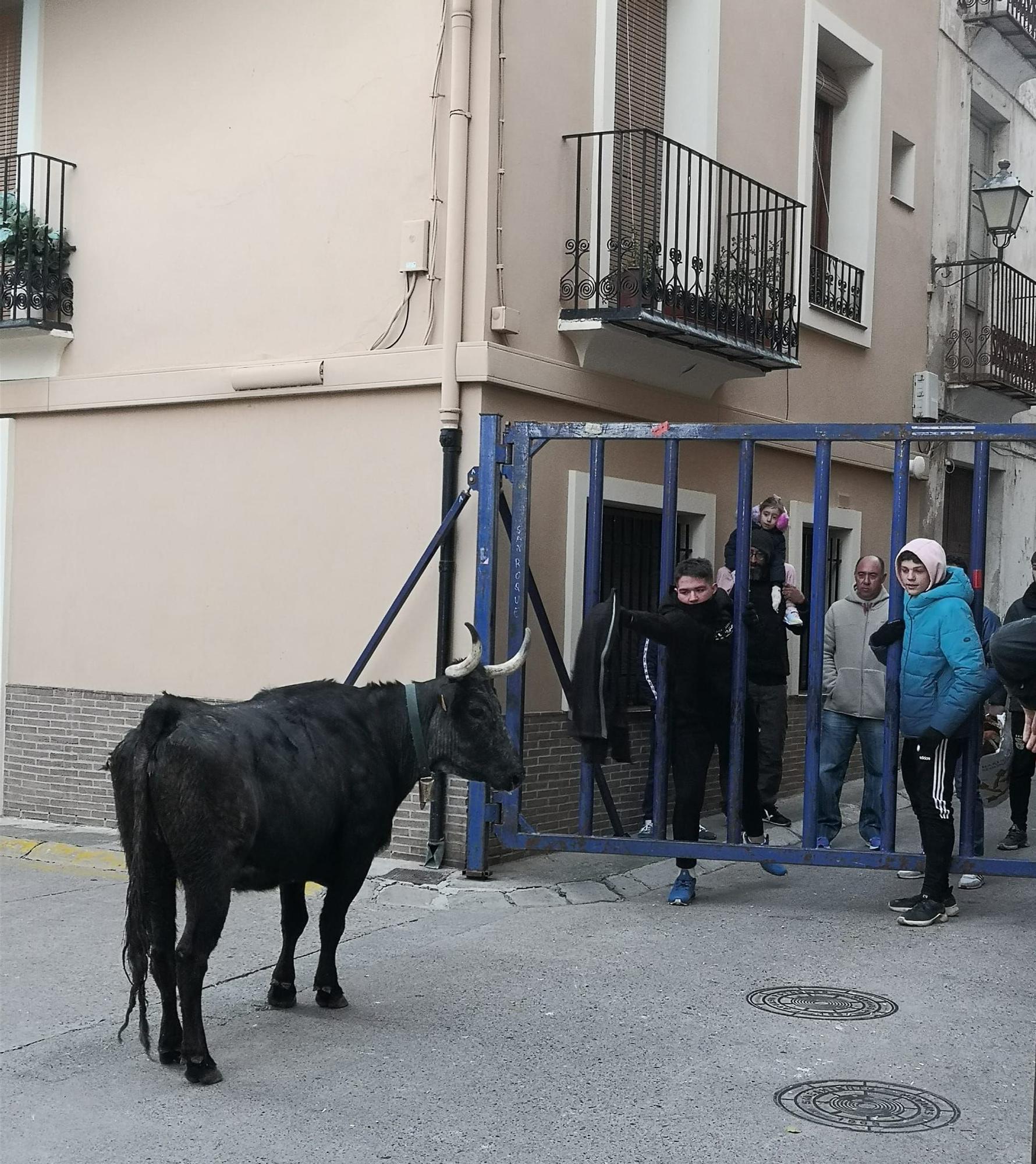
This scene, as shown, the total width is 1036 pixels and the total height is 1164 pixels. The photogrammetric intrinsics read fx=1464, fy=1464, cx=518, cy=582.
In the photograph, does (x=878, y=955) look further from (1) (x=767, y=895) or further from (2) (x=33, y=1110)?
(2) (x=33, y=1110)

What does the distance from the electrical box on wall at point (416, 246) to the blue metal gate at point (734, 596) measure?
1405 mm

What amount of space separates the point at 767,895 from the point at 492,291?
12.8 feet

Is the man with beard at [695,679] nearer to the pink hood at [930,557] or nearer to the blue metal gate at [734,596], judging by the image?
→ the blue metal gate at [734,596]

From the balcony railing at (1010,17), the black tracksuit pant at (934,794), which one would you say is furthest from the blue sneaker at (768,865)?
the balcony railing at (1010,17)

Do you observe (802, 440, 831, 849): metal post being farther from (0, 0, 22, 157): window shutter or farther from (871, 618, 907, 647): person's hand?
(0, 0, 22, 157): window shutter

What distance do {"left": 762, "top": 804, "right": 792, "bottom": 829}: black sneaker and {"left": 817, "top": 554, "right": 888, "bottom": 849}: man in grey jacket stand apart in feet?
4.06

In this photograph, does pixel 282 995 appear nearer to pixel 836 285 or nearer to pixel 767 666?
pixel 767 666

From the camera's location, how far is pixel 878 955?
6.91 m

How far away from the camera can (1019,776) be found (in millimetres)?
9445

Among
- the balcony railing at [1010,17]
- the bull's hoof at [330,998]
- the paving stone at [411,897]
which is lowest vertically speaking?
the paving stone at [411,897]

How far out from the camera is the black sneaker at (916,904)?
24.8ft

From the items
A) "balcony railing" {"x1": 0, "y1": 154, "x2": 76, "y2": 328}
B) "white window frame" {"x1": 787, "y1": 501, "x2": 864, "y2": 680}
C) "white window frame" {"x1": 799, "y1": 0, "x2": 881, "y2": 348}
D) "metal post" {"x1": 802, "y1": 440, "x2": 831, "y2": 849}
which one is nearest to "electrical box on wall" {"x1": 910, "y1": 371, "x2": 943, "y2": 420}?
"white window frame" {"x1": 799, "y1": 0, "x2": 881, "y2": 348}

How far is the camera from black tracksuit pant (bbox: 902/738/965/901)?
7352mm

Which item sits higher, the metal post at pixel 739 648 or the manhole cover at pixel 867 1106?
the metal post at pixel 739 648
